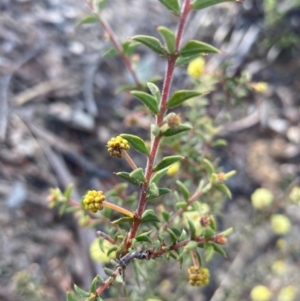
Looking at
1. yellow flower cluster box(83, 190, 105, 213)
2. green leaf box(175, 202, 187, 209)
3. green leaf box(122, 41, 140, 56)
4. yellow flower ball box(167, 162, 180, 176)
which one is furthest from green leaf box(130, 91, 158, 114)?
yellow flower ball box(167, 162, 180, 176)

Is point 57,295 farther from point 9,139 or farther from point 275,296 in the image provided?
point 275,296

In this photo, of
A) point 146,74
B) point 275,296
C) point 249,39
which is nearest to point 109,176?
point 146,74

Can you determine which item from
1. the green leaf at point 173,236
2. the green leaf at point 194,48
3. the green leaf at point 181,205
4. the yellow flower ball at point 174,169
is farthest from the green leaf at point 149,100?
the yellow flower ball at point 174,169

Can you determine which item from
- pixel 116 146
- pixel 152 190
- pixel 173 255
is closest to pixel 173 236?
pixel 173 255

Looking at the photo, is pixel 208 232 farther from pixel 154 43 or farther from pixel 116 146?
pixel 154 43

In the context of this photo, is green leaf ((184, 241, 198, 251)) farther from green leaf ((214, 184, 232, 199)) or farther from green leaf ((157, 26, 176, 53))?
green leaf ((157, 26, 176, 53))

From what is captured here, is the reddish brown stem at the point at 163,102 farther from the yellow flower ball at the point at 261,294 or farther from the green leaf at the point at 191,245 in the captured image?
the yellow flower ball at the point at 261,294

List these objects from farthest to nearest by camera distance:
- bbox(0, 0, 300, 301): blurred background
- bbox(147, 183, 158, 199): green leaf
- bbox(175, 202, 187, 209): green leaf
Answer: bbox(0, 0, 300, 301): blurred background, bbox(175, 202, 187, 209): green leaf, bbox(147, 183, 158, 199): green leaf
